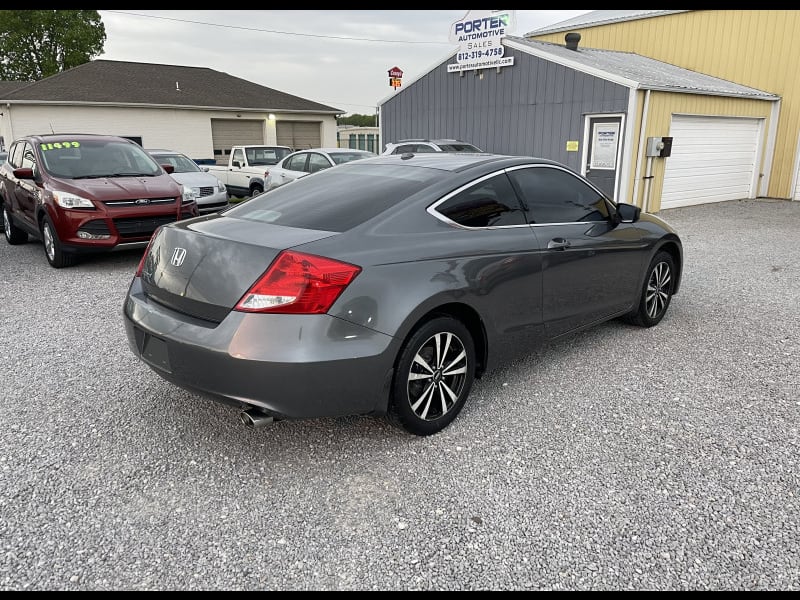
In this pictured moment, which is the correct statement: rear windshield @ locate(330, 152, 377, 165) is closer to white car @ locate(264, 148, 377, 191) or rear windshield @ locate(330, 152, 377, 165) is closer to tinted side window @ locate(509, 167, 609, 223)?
white car @ locate(264, 148, 377, 191)

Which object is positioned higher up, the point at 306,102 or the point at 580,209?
the point at 306,102

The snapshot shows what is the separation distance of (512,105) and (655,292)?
10706 millimetres

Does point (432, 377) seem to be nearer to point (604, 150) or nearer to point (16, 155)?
point (16, 155)

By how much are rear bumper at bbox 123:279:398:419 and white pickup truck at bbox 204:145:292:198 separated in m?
12.3

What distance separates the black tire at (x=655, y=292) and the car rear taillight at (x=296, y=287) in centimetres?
313

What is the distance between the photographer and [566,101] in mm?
13523

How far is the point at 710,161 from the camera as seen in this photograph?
1473 cm

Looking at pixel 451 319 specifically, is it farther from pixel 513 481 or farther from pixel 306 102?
pixel 306 102

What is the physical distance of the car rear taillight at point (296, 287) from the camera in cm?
271

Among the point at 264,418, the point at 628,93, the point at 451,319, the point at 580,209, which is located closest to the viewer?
the point at 264,418

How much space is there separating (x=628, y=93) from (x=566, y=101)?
5.26ft

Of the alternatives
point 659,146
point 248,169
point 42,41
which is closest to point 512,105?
point 659,146

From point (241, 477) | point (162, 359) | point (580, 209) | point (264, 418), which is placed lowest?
point (241, 477)

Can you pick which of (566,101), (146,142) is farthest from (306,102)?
(566,101)
